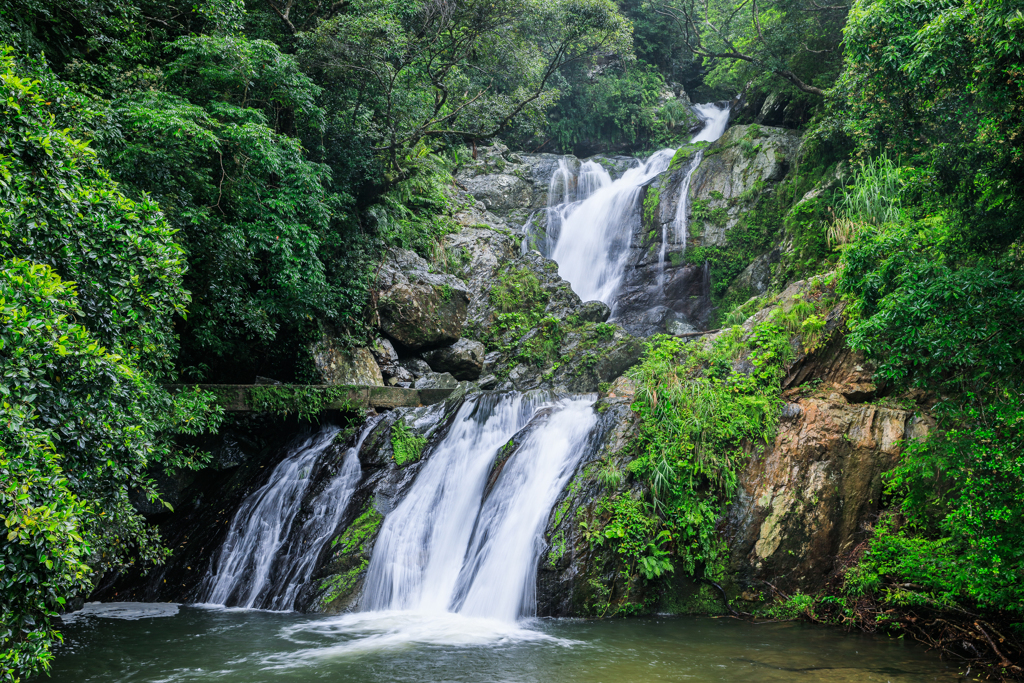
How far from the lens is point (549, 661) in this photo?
6.15 metres

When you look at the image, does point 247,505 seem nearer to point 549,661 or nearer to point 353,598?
point 353,598

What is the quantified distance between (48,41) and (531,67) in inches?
444

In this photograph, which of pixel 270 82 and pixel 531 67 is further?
pixel 531 67

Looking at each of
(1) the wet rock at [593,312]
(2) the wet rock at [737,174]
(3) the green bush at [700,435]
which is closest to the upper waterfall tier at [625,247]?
(2) the wet rock at [737,174]

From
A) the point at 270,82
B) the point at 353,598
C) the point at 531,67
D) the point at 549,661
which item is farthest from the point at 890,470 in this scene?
the point at 531,67

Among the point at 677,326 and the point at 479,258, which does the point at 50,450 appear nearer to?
the point at 479,258

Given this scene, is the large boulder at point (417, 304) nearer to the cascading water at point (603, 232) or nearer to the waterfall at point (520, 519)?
the cascading water at point (603, 232)

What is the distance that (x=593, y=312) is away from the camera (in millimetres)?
16641

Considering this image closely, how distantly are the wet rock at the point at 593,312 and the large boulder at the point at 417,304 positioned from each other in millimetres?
3263

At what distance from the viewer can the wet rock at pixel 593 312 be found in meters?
16.5

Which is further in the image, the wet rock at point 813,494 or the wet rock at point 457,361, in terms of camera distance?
the wet rock at point 457,361

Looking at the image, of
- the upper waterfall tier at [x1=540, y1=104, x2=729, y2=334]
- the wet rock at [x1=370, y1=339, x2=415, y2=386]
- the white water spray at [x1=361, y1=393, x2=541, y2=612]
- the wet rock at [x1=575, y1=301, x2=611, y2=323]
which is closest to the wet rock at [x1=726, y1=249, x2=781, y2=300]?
the upper waterfall tier at [x1=540, y1=104, x2=729, y2=334]

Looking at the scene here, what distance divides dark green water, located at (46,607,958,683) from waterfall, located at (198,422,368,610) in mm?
1217

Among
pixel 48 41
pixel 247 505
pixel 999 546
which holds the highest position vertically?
pixel 48 41
